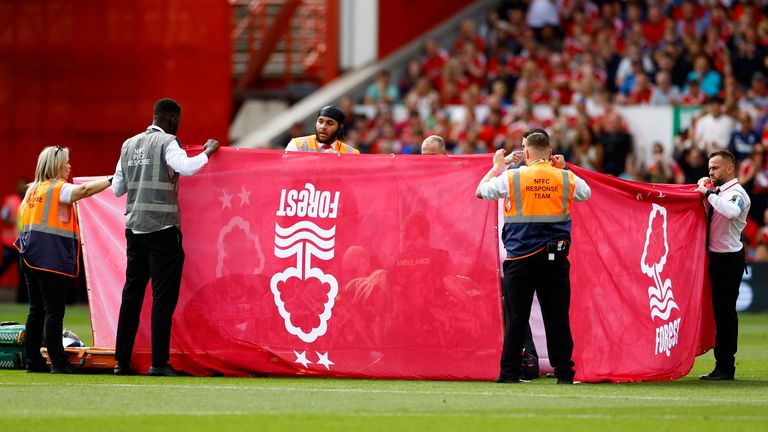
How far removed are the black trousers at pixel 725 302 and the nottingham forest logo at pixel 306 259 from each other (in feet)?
11.0

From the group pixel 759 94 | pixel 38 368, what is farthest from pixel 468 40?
pixel 38 368

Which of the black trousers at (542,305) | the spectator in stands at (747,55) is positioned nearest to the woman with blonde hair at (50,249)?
the black trousers at (542,305)

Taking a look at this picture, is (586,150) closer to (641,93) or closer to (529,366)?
(641,93)

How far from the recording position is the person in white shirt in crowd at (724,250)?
13.2 meters

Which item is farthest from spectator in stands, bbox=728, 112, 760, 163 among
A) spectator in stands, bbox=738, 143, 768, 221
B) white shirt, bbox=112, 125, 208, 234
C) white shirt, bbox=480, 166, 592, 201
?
white shirt, bbox=112, 125, 208, 234

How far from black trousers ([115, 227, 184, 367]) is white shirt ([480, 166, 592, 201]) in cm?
261

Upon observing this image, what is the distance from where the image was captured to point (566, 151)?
2561 centimetres

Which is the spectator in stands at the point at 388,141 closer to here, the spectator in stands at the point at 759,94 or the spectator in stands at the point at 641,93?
the spectator in stands at the point at 641,93

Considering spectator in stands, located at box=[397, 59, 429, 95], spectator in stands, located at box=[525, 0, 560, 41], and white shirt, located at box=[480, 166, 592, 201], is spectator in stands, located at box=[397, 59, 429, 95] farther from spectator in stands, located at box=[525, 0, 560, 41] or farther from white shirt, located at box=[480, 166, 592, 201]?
white shirt, located at box=[480, 166, 592, 201]

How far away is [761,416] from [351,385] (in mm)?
3331

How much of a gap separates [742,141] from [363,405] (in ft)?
51.3

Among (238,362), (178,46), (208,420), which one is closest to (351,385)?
(238,362)

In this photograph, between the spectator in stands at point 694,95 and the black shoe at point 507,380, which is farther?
the spectator in stands at point 694,95

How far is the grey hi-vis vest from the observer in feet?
41.3
